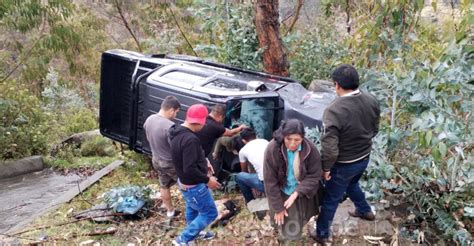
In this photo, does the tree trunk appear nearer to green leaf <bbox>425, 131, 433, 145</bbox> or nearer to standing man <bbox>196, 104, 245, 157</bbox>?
standing man <bbox>196, 104, 245, 157</bbox>

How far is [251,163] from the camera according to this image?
16.8 ft

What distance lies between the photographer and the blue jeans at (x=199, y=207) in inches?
178

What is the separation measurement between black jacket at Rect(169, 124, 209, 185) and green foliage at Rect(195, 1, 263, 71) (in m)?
4.39

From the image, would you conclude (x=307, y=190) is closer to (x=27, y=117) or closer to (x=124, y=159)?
(x=124, y=159)

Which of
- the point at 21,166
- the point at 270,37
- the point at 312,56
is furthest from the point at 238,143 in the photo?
the point at 21,166

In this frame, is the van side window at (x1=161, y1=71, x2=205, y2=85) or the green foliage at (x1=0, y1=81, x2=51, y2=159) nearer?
the van side window at (x1=161, y1=71, x2=205, y2=85)

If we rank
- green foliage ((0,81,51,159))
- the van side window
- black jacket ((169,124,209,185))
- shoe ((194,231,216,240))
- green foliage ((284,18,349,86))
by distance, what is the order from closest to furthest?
black jacket ((169,124,209,185))
shoe ((194,231,216,240))
the van side window
green foliage ((284,18,349,86))
green foliage ((0,81,51,159))

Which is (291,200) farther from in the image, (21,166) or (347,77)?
(21,166)

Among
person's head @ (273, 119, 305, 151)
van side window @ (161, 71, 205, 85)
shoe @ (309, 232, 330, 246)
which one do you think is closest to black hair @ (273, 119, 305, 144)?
person's head @ (273, 119, 305, 151)

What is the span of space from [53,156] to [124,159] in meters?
3.27

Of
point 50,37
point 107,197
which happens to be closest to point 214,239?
point 107,197

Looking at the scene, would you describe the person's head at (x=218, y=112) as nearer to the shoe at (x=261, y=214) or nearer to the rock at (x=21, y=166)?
the shoe at (x=261, y=214)

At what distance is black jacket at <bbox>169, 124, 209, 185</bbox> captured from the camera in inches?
167

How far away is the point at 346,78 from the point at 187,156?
5.11 ft
